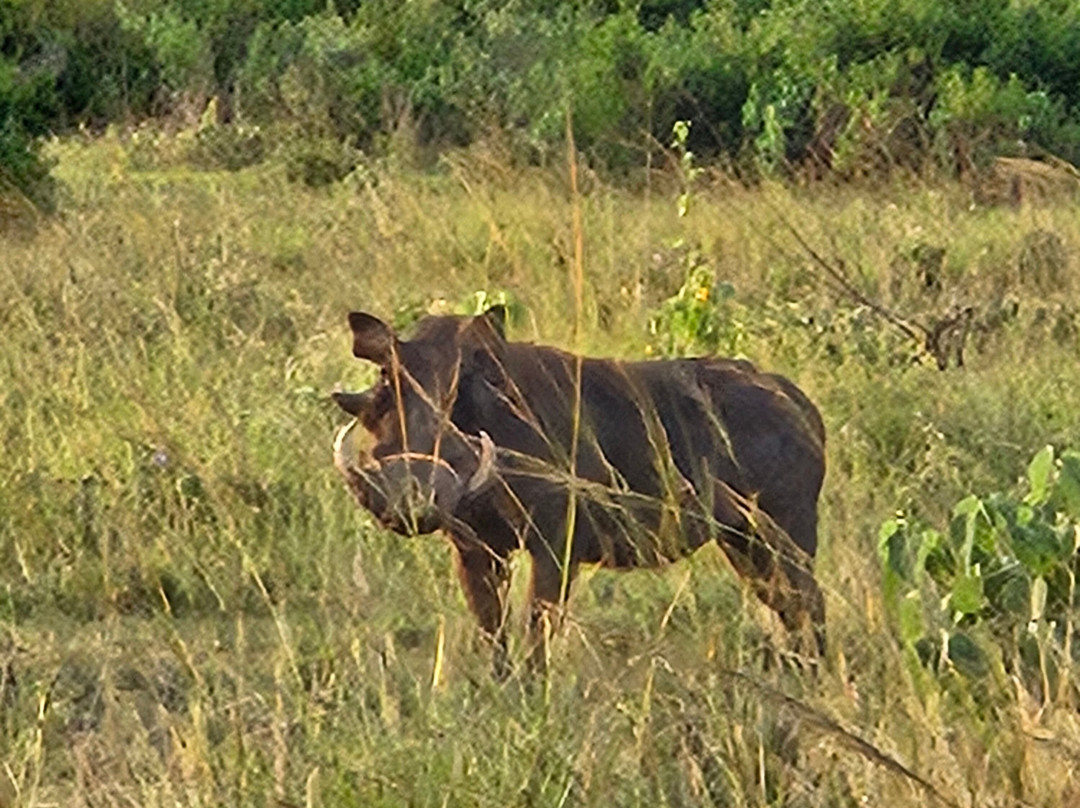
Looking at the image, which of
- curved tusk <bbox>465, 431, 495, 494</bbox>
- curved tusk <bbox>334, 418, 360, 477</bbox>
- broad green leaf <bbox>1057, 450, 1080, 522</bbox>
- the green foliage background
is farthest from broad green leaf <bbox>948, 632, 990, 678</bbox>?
the green foliage background

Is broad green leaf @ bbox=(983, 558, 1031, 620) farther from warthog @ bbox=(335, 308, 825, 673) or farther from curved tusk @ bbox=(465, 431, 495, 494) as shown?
curved tusk @ bbox=(465, 431, 495, 494)

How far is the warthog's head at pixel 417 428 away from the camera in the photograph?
2.83 meters

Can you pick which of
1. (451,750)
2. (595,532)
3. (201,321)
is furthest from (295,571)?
(201,321)

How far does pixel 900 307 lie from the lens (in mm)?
6102

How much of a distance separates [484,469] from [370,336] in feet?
0.88

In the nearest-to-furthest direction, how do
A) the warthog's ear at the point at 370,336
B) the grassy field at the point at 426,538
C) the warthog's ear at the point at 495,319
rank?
the grassy field at the point at 426,538 < the warthog's ear at the point at 370,336 < the warthog's ear at the point at 495,319

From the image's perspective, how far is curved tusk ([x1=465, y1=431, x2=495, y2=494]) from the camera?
2832 mm

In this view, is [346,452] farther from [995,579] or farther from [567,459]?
[995,579]

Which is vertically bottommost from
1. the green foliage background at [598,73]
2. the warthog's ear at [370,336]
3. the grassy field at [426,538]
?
the green foliage background at [598,73]

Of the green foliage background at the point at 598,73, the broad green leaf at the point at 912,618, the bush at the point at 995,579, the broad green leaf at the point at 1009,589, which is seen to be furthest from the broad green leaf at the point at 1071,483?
the green foliage background at the point at 598,73

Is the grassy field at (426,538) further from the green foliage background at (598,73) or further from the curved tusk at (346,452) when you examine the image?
the green foliage background at (598,73)

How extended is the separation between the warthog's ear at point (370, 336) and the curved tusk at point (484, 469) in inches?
8.0

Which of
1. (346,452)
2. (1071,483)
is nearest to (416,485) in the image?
(346,452)

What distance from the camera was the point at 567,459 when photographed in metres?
3.00
